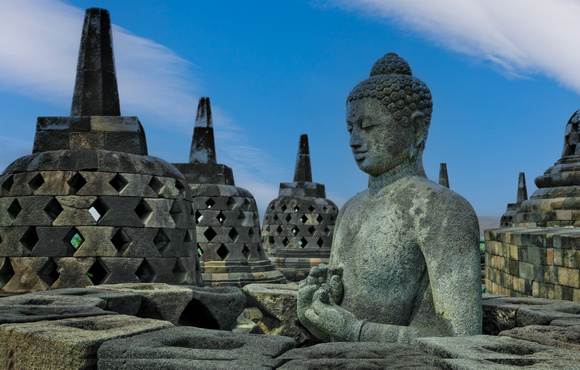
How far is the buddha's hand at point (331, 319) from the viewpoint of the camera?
9.97 ft

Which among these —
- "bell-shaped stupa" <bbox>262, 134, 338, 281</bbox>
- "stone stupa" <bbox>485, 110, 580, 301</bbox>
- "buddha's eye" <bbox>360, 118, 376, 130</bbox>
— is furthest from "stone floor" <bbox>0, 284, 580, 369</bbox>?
"bell-shaped stupa" <bbox>262, 134, 338, 281</bbox>

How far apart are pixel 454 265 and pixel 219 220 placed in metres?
7.74

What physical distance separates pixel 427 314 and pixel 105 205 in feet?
12.4

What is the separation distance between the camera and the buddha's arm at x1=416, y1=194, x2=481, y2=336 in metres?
2.87

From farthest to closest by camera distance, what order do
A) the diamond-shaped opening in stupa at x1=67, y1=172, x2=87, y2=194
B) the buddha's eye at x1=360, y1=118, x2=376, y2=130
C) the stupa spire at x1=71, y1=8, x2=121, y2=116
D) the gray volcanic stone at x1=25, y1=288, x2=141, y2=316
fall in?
1. the stupa spire at x1=71, y1=8, x2=121, y2=116
2. the diamond-shaped opening in stupa at x1=67, y1=172, x2=87, y2=194
3. the gray volcanic stone at x1=25, y1=288, x2=141, y2=316
4. the buddha's eye at x1=360, y1=118, x2=376, y2=130

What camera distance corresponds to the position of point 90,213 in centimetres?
562

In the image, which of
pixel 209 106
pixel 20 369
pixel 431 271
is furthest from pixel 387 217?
pixel 209 106

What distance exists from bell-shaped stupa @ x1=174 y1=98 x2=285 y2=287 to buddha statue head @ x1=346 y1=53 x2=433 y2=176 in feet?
22.1

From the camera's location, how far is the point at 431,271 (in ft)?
9.68

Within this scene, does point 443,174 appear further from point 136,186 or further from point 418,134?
point 418,134

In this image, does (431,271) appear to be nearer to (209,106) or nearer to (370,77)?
(370,77)

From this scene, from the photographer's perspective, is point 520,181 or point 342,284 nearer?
point 342,284

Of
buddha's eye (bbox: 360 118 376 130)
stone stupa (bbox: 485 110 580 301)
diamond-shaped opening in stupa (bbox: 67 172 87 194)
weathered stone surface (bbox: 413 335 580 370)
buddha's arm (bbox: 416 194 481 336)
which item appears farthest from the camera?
stone stupa (bbox: 485 110 580 301)

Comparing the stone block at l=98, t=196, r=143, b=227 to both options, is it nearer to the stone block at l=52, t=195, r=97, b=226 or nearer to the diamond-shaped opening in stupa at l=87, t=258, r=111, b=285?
the stone block at l=52, t=195, r=97, b=226
